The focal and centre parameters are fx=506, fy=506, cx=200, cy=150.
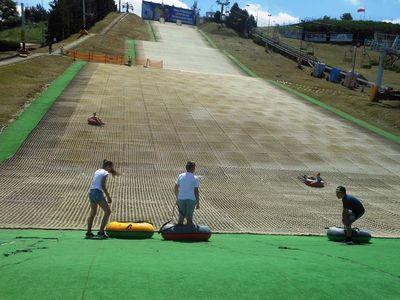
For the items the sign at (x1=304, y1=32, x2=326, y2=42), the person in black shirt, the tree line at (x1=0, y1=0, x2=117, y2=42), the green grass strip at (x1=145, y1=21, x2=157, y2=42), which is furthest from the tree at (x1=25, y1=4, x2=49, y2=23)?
the person in black shirt

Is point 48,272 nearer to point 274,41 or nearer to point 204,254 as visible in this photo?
point 204,254

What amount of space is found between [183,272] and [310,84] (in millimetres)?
44798

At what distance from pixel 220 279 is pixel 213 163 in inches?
577

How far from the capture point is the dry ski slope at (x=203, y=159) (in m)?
14.7

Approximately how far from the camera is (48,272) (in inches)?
255

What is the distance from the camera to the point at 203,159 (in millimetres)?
21578

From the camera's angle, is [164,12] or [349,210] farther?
[164,12]

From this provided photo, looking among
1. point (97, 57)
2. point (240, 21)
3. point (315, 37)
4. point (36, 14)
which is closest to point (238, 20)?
point (240, 21)

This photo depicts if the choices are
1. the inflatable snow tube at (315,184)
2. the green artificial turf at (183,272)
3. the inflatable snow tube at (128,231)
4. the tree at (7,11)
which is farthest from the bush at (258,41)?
the green artificial turf at (183,272)

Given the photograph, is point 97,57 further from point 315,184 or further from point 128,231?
point 128,231

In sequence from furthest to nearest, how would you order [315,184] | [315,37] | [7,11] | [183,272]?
[7,11] → [315,37] → [315,184] → [183,272]

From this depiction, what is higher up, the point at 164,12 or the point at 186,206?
the point at 164,12

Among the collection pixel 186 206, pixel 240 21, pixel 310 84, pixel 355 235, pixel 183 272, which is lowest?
pixel 310 84

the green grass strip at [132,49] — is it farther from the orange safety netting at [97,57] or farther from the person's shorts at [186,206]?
the person's shorts at [186,206]
